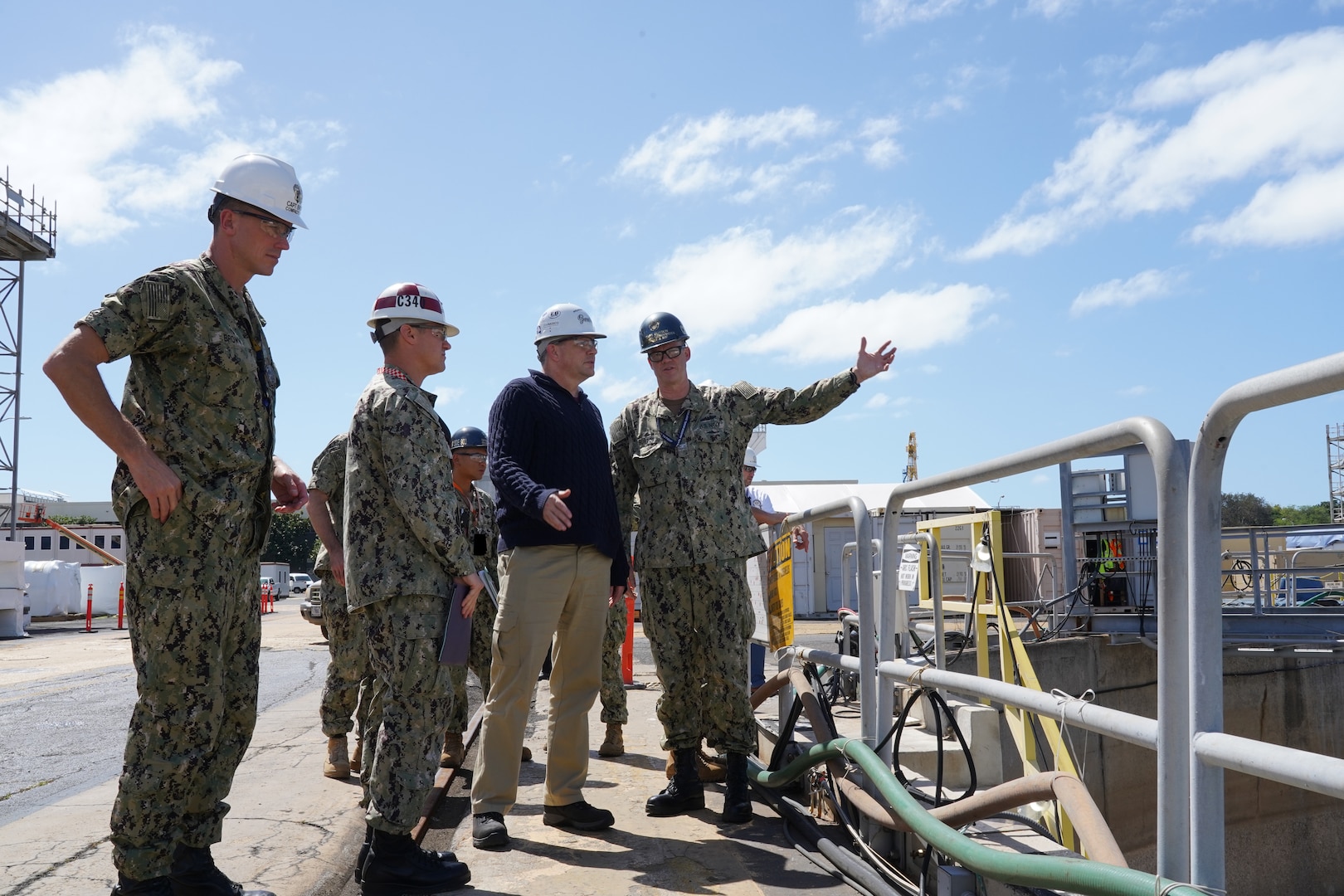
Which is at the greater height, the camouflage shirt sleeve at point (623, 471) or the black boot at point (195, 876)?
the camouflage shirt sleeve at point (623, 471)

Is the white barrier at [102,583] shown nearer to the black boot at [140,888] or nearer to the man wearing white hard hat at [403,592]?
the man wearing white hard hat at [403,592]

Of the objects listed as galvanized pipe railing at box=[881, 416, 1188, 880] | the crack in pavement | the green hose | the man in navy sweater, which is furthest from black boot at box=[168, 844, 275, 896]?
galvanized pipe railing at box=[881, 416, 1188, 880]

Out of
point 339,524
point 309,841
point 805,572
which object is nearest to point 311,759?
point 339,524

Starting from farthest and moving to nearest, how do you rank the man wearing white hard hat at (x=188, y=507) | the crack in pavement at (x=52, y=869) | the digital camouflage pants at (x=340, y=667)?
the digital camouflage pants at (x=340, y=667) < the crack in pavement at (x=52, y=869) < the man wearing white hard hat at (x=188, y=507)

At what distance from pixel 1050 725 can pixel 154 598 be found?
4.36 metres

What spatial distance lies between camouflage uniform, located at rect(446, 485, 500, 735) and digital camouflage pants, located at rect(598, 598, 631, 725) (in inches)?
26.9

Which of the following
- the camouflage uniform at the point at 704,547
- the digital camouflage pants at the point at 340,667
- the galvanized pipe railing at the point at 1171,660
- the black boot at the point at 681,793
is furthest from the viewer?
→ the digital camouflage pants at the point at 340,667

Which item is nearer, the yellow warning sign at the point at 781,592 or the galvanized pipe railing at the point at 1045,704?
the galvanized pipe railing at the point at 1045,704

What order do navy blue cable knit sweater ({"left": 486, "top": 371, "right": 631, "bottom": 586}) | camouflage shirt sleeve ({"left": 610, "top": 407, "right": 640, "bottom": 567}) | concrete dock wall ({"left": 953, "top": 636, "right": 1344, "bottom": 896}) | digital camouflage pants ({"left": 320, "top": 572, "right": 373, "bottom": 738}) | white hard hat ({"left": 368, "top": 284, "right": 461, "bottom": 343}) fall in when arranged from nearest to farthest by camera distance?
1. white hard hat ({"left": 368, "top": 284, "right": 461, "bottom": 343})
2. navy blue cable knit sweater ({"left": 486, "top": 371, "right": 631, "bottom": 586})
3. camouflage shirt sleeve ({"left": 610, "top": 407, "right": 640, "bottom": 567})
4. digital camouflage pants ({"left": 320, "top": 572, "right": 373, "bottom": 738})
5. concrete dock wall ({"left": 953, "top": 636, "right": 1344, "bottom": 896})

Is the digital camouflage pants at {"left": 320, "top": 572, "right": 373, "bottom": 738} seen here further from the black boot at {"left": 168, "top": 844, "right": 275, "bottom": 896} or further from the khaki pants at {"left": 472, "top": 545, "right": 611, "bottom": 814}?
the black boot at {"left": 168, "top": 844, "right": 275, "bottom": 896}

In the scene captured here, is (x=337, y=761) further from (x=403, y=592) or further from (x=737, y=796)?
(x=403, y=592)

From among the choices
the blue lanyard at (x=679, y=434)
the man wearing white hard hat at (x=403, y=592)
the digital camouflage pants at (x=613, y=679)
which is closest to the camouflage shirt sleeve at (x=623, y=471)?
the blue lanyard at (x=679, y=434)

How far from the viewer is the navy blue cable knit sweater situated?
13.1 feet

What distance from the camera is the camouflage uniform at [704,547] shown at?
4.30 meters
